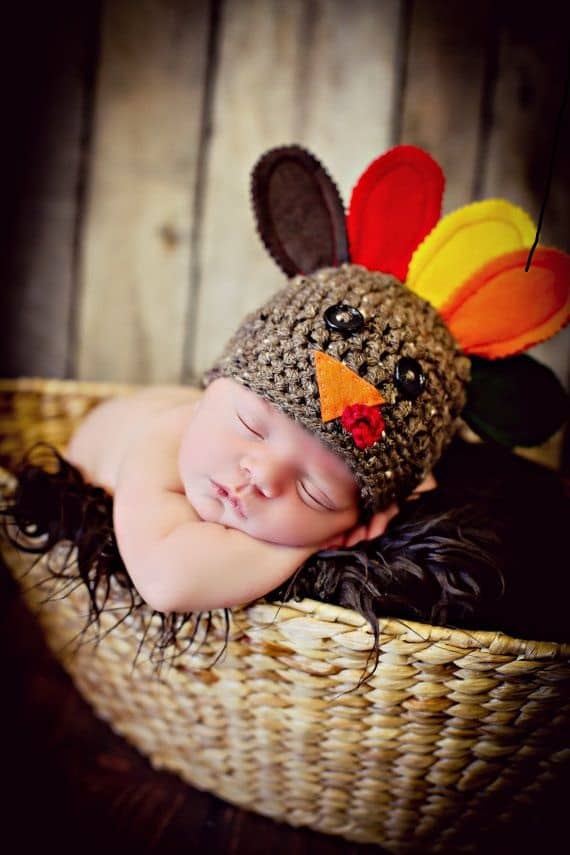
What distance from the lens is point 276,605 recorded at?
64 cm

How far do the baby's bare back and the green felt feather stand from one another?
39cm

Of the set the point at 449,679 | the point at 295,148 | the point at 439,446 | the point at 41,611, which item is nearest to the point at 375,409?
the point at 439,446

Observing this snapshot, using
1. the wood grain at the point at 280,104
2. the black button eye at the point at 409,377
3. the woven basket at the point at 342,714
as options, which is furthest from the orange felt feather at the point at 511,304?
the wood grain at the point at 280,104

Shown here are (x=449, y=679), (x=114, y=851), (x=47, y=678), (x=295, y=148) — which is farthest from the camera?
(x=47, y=678)

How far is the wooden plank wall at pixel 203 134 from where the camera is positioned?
3.65 feet

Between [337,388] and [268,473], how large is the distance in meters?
0.11

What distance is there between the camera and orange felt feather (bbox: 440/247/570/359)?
30.2 inches

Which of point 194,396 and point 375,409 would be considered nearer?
point 375,409

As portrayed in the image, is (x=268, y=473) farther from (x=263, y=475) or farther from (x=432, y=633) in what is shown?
(x=432, y=633)

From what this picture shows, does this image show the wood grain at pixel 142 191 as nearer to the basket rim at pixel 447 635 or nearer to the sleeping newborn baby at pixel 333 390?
the sleeping newborn baby at pixel 333 390

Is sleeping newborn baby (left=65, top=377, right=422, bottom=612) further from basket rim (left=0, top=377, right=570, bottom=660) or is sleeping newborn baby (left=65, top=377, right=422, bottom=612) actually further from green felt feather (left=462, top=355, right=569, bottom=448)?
green felt feather (left=462, top=355, right=569, bottom=448)

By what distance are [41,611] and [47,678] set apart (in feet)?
0.61

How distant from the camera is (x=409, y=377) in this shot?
27.0 inches

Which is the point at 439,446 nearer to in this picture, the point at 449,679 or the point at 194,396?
the point at 449,679
